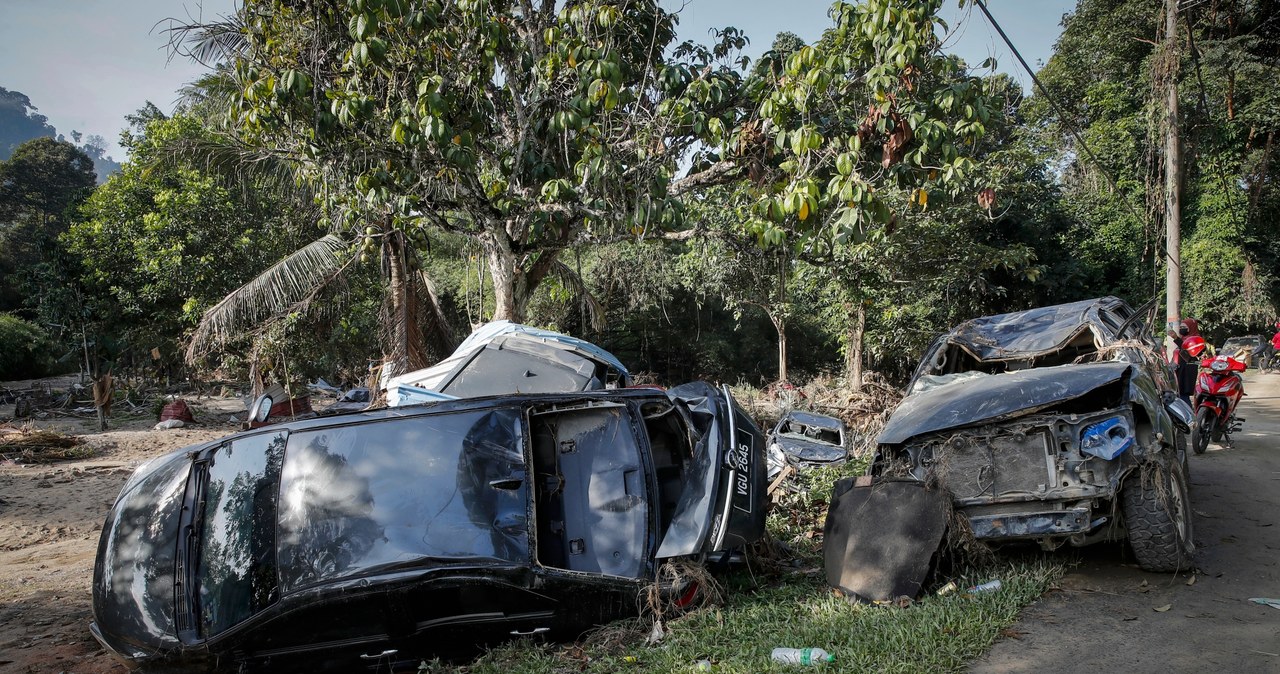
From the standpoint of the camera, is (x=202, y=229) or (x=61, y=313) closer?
(x=202, y=229)

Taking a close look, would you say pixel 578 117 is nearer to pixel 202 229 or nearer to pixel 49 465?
pixel 49 465

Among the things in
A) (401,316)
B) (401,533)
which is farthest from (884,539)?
(401,316)

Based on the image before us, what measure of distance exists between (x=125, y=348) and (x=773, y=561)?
2025 cm

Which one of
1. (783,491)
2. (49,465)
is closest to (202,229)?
(49,465)

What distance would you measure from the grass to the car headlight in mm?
772

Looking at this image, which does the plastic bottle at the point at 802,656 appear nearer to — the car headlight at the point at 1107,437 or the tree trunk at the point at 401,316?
the car headlight at the point at 1107,437

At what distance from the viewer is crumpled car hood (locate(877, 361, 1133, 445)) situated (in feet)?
14.0

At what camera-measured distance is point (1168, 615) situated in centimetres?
374

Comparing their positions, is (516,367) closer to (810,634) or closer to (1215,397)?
(810,634)

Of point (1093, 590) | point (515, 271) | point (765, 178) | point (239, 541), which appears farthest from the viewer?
point (515, 271)

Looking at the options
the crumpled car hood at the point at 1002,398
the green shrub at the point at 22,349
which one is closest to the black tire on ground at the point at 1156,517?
the crumpled car hood at the point at 1002,398

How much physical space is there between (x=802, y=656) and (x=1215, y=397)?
23.0 feet

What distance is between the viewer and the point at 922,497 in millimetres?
4238

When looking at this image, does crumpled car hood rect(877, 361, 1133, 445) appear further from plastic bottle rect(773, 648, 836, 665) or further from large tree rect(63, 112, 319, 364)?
large tree rect(63, 112, 319, 364)
